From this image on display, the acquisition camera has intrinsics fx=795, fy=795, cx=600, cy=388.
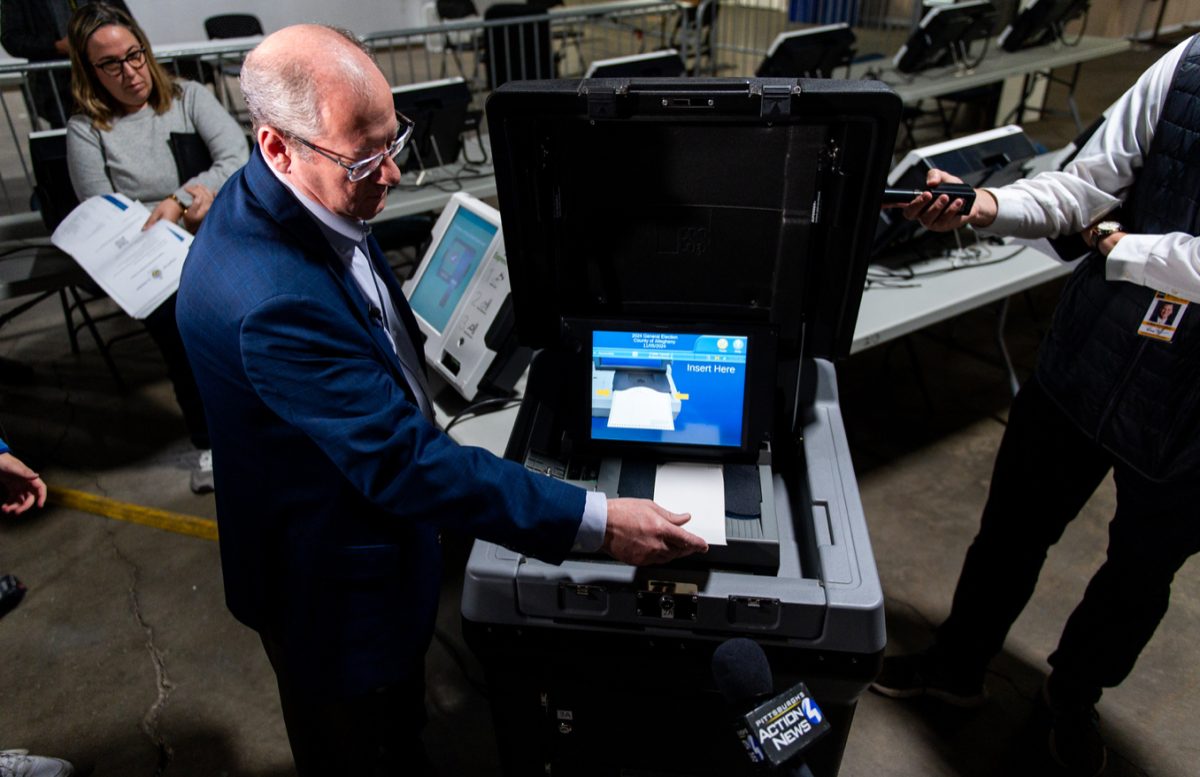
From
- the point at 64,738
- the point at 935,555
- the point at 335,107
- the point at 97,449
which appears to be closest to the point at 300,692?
the point at 335,107

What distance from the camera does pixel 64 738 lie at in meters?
2.07

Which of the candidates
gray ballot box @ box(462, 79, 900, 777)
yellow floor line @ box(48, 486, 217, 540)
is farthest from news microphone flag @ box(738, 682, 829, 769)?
yellow floor line @ box(48, 486, 217, 540)

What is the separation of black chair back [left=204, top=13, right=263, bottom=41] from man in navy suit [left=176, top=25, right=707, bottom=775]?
631cm

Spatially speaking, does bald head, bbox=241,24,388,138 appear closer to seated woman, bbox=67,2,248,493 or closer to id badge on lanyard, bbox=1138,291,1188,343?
id badge on lanyard, bbox=1138,291,1188,343

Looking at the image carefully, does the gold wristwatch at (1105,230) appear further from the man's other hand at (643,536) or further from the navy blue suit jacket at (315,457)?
the navy blue suit jacket at (315,457)

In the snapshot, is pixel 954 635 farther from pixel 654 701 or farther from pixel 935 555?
pixel 654 701

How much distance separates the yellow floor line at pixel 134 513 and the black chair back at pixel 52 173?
1.06 m

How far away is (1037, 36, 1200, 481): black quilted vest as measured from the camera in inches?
55.0

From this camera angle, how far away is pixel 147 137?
2.84m

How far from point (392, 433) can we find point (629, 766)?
80 centimetres

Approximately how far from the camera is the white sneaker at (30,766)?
5.99 ft

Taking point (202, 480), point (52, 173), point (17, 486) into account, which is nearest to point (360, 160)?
point (17, 486)

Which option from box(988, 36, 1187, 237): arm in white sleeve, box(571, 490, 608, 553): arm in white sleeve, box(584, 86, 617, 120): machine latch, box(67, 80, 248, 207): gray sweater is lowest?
box(571, 490, 608, 553): arm in white sleeve

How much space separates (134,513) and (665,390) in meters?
2.32
